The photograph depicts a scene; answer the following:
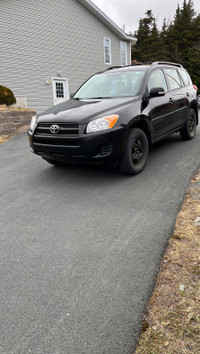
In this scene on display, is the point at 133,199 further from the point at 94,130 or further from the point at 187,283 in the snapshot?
the point at 187,283

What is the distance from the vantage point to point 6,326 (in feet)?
6.01

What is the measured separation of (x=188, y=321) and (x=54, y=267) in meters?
1.20

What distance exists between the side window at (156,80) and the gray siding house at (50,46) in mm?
7738

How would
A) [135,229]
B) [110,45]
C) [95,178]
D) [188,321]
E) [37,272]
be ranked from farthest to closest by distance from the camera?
Result: [110,45] → [95,178] → [135,229] → [37,272] → [188,321]

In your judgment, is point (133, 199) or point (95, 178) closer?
point (133, 199)

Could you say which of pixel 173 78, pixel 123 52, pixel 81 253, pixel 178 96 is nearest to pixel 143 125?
pixel 178 96

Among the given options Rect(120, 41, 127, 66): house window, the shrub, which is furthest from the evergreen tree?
the shrub

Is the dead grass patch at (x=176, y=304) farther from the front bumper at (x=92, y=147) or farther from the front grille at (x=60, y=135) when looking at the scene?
the front grille at (x=60, y=135)

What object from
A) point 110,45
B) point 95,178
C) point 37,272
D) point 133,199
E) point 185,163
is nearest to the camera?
point 37,272

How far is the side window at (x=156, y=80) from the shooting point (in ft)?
16.6

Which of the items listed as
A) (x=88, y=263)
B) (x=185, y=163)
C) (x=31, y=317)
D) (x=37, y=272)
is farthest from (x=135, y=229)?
(x=185, y=163)

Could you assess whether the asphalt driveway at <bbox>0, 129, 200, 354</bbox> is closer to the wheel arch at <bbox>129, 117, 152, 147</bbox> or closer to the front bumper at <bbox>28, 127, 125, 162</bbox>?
the front bumper at <bbox>28, 127, 125, 162</bbox>

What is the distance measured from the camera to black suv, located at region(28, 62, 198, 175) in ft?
12.9

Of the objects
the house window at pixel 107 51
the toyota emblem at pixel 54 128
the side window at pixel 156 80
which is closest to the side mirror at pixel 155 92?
the side window at pixel 156 80
